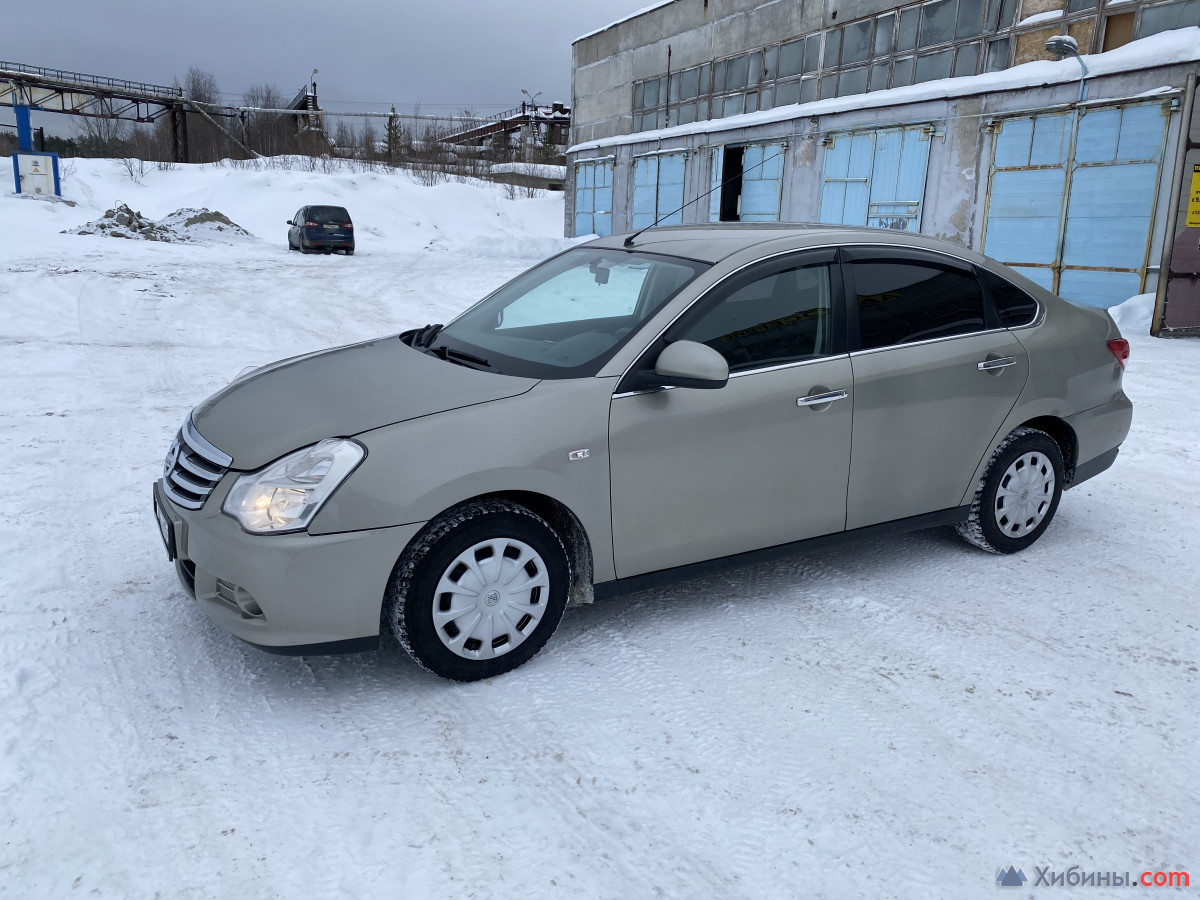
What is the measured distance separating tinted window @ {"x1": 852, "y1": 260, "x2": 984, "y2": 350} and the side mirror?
0.93 meters

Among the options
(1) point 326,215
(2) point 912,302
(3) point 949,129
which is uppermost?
(3) point 949,129

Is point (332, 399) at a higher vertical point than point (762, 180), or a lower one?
lower

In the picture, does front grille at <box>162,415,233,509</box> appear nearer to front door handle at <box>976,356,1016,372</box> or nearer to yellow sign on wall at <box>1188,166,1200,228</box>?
front door handle at <box>976,356,1016,372</box>

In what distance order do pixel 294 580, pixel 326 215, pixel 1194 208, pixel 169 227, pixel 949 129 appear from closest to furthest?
pixel 294 580 < pixel 1194 208 < pixel 949 129 < pixel 326 215 < pixel 169 227

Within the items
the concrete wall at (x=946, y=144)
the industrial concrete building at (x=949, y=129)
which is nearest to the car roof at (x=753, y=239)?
the industrial concrete building at (x=949, y=129)

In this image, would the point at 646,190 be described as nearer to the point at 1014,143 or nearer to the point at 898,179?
the point at 898,179

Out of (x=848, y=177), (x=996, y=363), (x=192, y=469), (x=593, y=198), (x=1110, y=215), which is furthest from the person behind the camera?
(x=593, y=198)

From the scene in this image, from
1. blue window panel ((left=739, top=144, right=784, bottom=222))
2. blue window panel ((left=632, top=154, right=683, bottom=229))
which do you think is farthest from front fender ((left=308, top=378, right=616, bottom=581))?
blue window panel ((left=632, top=154, right=683, bottom=229))

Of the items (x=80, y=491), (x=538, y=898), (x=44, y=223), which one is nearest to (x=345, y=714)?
(x=538, y=898)

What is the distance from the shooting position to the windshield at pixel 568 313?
3.52 meters

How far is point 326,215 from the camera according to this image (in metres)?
26.8

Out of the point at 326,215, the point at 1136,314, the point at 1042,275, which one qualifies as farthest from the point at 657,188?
the point at 1136,314

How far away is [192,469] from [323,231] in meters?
25.2

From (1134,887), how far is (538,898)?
1.55m
